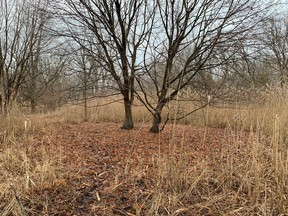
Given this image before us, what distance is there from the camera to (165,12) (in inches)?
179

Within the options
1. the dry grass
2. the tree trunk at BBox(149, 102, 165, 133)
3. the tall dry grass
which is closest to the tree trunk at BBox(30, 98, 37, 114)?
the tree trunk at BBox(149, 102, 165, 133)

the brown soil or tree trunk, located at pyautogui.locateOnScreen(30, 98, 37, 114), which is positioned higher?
tree trunk, located at pyautogui.locateOnScreen(30, 98, 37, 114)

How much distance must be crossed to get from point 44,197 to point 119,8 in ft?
11.8

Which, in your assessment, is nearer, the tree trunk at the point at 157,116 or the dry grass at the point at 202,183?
the dry grass at the point at 202,183

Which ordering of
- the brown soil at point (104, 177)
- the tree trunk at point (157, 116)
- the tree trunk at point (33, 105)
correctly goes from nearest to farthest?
the brown soil at point (104, 177) < the tree trunk at point (157, 116) < the tree trunk at point (33, 105)

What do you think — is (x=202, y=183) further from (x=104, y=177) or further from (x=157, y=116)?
(x=157, y=116)

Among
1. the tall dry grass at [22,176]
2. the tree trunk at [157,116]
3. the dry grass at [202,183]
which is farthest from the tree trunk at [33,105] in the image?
the dry grass at [202,183]

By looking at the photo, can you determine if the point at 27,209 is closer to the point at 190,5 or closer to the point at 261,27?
the point at 190,5

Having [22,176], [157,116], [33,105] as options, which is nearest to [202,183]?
[22,176]

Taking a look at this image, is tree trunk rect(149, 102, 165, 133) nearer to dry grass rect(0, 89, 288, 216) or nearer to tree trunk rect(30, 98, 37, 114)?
dry grass rect(0, 89, 288, 216)

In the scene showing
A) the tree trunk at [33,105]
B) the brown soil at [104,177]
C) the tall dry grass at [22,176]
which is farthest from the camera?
the tree trunk at [33,105]

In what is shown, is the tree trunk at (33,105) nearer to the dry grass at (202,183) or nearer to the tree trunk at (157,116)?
the tree trunk at (157,116)

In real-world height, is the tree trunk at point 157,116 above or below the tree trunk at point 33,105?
below

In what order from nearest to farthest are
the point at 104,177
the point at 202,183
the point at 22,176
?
the point at 202,183, the point at 22,176, the point at 104,177
